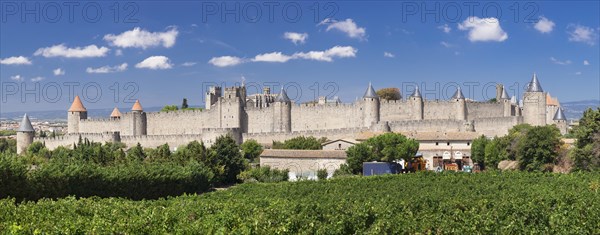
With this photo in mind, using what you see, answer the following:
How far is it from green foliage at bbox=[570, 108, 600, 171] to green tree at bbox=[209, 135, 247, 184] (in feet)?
59.9

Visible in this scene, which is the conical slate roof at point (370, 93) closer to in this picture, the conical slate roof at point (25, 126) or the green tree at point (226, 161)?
the green tree at point (226, 161)

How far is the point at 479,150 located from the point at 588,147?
11.2m

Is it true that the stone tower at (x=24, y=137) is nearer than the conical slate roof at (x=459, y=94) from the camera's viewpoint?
No

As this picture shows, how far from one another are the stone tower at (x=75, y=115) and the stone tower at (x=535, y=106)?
4696 centimetres

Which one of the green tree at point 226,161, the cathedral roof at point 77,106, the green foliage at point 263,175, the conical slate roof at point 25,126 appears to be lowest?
the green foliage at point 263,175

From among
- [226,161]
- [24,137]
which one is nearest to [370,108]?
[226,161]

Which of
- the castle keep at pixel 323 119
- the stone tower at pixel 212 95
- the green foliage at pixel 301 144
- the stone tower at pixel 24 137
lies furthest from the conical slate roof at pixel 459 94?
the stone tower at pixel 24 137

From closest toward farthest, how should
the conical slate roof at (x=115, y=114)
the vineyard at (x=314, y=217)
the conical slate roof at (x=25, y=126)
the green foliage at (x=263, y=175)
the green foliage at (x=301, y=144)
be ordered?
the vineyard at (x=314, y=217) → the green foliage at (x=263, y=175) → the green foliage at (x=301, y=144) → the conical slate roof at (x=25, y=126) → the conical slate roof at (x=115, y=114)

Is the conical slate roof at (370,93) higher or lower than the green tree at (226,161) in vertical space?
higher

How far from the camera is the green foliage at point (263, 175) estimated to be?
118 feet

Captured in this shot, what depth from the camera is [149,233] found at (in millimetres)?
9953

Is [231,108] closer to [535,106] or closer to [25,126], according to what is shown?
[25,126]

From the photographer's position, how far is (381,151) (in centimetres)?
3947

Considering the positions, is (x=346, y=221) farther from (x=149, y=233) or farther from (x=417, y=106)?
(x=417, y=106)
